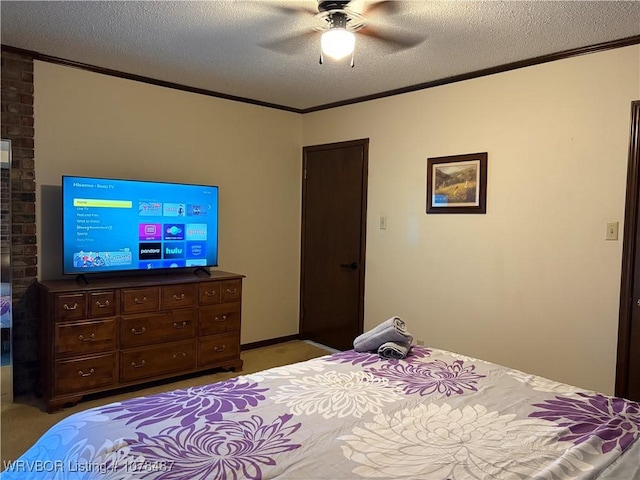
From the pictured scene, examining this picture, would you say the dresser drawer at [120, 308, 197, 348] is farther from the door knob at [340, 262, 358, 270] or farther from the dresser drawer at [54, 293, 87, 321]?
the door knob at [340, 262, 358, 270]

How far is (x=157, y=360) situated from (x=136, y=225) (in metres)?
1.07

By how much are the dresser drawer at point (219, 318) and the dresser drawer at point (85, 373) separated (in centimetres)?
72

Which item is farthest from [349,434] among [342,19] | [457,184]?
[457,184]

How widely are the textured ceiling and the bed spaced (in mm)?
1955

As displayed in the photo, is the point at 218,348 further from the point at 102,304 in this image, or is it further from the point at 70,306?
the point at 70,306

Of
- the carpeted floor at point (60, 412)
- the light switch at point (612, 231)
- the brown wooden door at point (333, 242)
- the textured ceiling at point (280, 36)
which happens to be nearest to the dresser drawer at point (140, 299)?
the carpeted floor at point (60, 412)

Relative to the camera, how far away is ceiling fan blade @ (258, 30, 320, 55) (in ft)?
9.40

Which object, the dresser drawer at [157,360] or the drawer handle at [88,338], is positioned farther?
the dresser drawer at [157,360]

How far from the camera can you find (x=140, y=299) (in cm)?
342

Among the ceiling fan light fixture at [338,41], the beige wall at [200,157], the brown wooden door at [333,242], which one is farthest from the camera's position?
the brown wooden door at [333,242]

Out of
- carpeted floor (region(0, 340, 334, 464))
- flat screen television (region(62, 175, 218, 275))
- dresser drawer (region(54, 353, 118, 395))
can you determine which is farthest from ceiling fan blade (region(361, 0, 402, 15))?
carpeted floor (region(0, 340, 334, 464))

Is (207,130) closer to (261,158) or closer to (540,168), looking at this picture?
(261,158)

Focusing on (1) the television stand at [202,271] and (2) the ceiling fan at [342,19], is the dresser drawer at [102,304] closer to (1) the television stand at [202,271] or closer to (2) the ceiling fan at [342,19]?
(1) the television stand at [202,271]

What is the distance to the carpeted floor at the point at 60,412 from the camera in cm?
270
